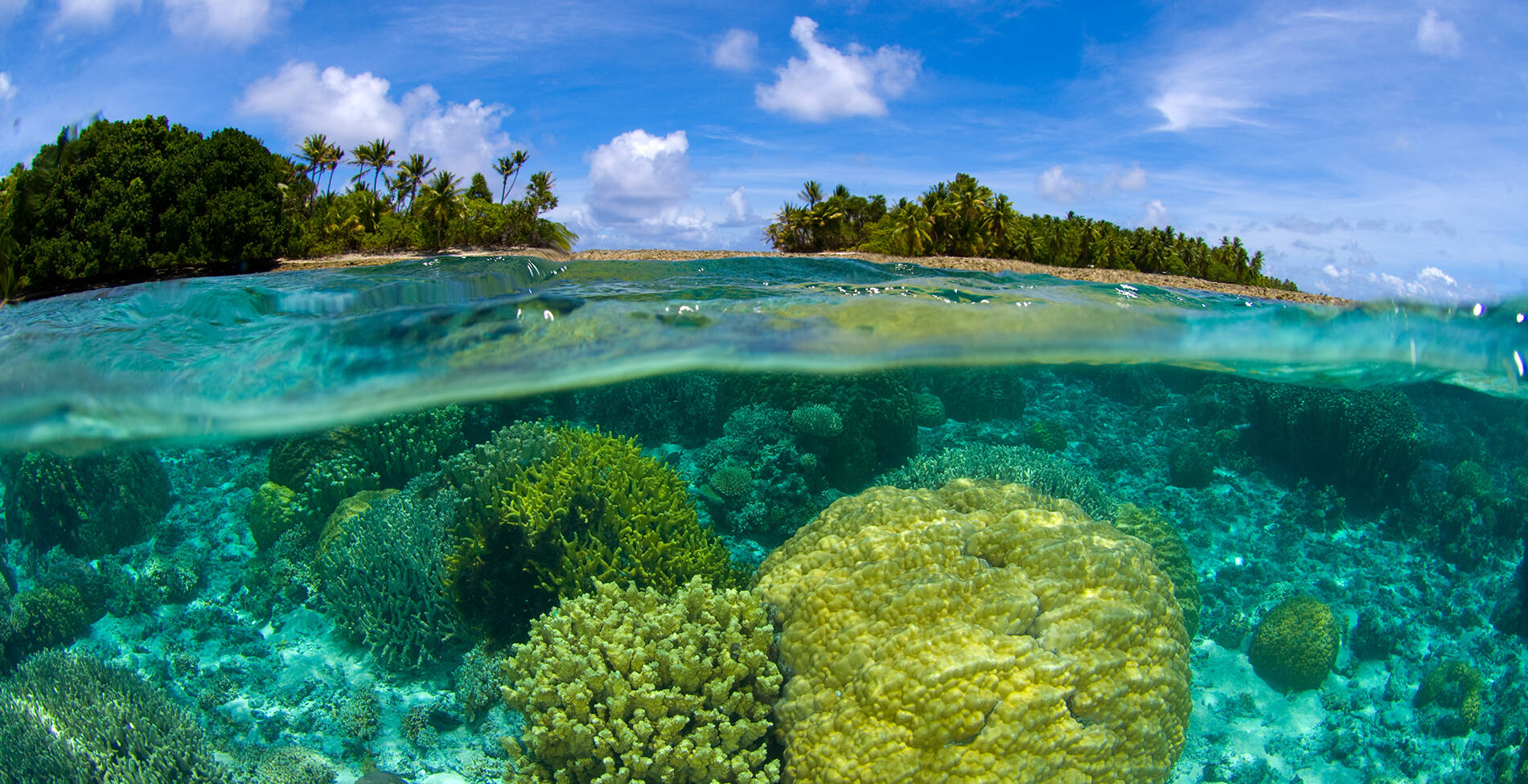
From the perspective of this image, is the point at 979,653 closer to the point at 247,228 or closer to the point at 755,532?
the point at 755,532

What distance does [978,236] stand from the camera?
33562 mm

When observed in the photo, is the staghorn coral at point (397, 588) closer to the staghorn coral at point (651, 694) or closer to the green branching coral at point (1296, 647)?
the staghorn coral at point (651, 694)

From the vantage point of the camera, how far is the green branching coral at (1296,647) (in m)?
7.98

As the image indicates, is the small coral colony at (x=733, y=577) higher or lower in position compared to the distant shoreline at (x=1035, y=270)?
lower

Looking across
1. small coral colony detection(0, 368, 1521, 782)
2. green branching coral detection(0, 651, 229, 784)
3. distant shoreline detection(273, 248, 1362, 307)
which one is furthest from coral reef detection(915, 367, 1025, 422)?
green branching coral detection(0, 651, 229, 784)

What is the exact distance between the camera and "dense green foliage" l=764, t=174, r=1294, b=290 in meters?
31.7

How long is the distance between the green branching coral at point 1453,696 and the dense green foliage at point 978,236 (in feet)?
71.4

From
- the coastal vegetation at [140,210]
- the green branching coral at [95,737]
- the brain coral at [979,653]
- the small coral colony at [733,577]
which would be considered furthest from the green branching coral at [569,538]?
the coastal vegetation at [140,210]

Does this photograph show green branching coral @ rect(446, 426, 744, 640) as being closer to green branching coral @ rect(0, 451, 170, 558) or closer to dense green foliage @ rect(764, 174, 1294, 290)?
green branching coral @ rect(0, 451, 170, 558)

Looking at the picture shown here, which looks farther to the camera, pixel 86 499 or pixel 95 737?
pixel 86 499

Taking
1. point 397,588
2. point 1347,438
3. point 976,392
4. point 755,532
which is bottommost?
point 397,588

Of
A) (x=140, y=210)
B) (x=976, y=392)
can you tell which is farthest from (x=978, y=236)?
(x=140, y=210)

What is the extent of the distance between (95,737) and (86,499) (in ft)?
14.3

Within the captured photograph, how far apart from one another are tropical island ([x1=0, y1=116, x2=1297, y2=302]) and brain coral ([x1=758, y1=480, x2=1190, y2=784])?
1109cm
